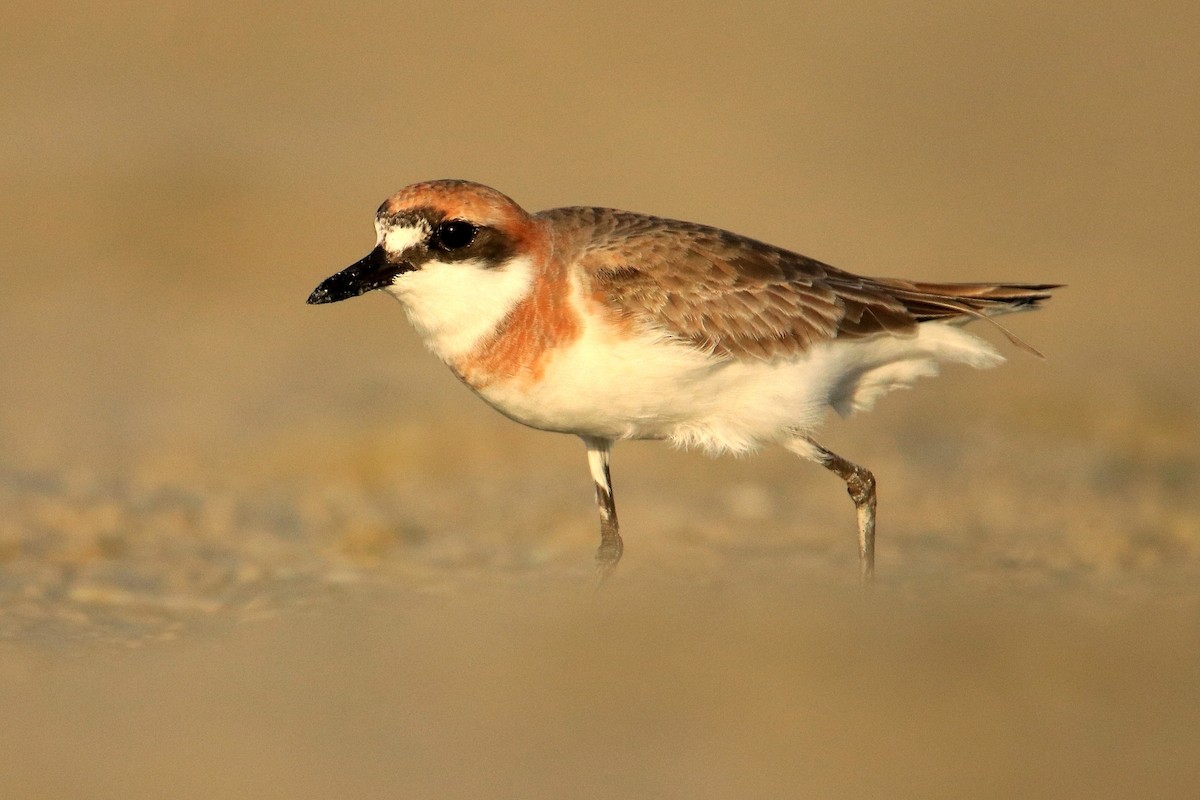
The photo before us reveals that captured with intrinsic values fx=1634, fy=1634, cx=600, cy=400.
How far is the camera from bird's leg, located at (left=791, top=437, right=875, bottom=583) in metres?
7.65

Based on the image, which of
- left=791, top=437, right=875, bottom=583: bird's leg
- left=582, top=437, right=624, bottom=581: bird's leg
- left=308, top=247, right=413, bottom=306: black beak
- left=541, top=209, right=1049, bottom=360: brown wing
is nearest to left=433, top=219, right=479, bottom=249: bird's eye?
left=308, top=247, right=413, bottom=306: black beak

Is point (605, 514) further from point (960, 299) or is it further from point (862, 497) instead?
point (960, 299)

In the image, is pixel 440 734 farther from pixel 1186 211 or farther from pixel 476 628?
pixel 1186 211

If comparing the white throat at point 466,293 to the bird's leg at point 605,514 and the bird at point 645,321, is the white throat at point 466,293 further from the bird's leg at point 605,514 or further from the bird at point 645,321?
the bird's leg at point 605,514

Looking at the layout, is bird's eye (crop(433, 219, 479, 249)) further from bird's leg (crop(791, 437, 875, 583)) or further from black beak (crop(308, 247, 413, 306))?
bird's leg (crop(791, 437, 875, 583))

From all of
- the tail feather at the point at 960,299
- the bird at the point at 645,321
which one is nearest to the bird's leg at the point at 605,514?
the bird at the point at 645,321

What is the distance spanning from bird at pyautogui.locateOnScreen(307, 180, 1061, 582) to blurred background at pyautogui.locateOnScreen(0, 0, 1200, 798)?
2.40ft

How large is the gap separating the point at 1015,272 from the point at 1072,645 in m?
8.96

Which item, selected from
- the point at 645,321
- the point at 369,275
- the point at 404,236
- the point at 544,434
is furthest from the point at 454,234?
the point at 544,434

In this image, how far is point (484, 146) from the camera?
50.9 feet

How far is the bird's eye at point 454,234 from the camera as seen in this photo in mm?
6559

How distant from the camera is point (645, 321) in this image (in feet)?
22.1

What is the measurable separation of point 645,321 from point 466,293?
2.45ft

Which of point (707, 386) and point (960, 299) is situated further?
point (960, 299)
